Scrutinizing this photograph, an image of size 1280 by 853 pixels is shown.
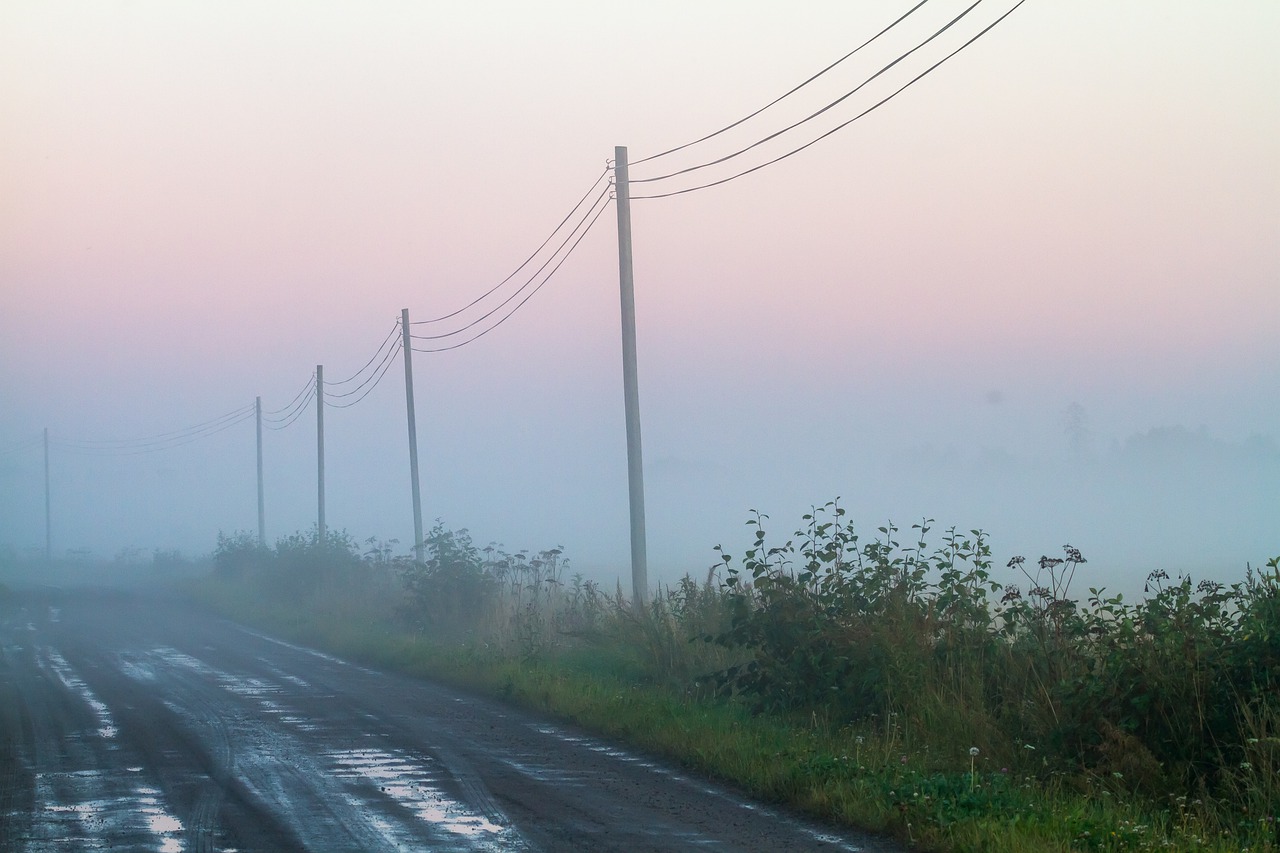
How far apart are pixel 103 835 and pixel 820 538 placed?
8334 mm

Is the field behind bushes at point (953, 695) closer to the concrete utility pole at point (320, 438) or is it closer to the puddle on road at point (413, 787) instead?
the puddle on road at point (413, 787)

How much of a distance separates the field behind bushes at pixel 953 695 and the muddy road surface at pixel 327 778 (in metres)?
0.65

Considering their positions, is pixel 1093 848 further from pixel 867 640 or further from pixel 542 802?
pixel 867 640

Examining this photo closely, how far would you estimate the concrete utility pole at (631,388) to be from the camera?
18.5m

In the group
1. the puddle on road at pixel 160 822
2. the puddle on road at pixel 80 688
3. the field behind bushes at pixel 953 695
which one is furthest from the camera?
the puddle on road at pixel 80 688

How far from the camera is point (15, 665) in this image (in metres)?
19.5

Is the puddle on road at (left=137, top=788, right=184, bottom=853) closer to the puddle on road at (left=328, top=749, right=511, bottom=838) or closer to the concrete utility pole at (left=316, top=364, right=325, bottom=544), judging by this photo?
the puddle on road at (left=328, top=749, right=511, bottom=838)

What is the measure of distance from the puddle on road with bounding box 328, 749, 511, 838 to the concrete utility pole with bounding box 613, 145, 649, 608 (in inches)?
300

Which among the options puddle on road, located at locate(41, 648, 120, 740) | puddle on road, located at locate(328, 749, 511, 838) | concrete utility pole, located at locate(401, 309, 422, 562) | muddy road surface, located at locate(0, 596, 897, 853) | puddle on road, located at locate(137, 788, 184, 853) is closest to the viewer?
puddle on road, located at locate(137, 788, 184, 853)

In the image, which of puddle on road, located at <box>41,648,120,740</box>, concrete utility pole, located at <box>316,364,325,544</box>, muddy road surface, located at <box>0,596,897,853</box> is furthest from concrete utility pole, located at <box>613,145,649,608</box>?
concrete utility pole, located at <box>316,364,325,544</box>

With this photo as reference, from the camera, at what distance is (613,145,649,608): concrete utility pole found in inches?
728

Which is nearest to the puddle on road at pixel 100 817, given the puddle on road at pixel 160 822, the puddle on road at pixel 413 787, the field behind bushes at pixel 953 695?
the puddle on road at pixel 160 822

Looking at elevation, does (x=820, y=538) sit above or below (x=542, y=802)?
above

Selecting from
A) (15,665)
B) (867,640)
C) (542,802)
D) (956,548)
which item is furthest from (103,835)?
(15,665)
